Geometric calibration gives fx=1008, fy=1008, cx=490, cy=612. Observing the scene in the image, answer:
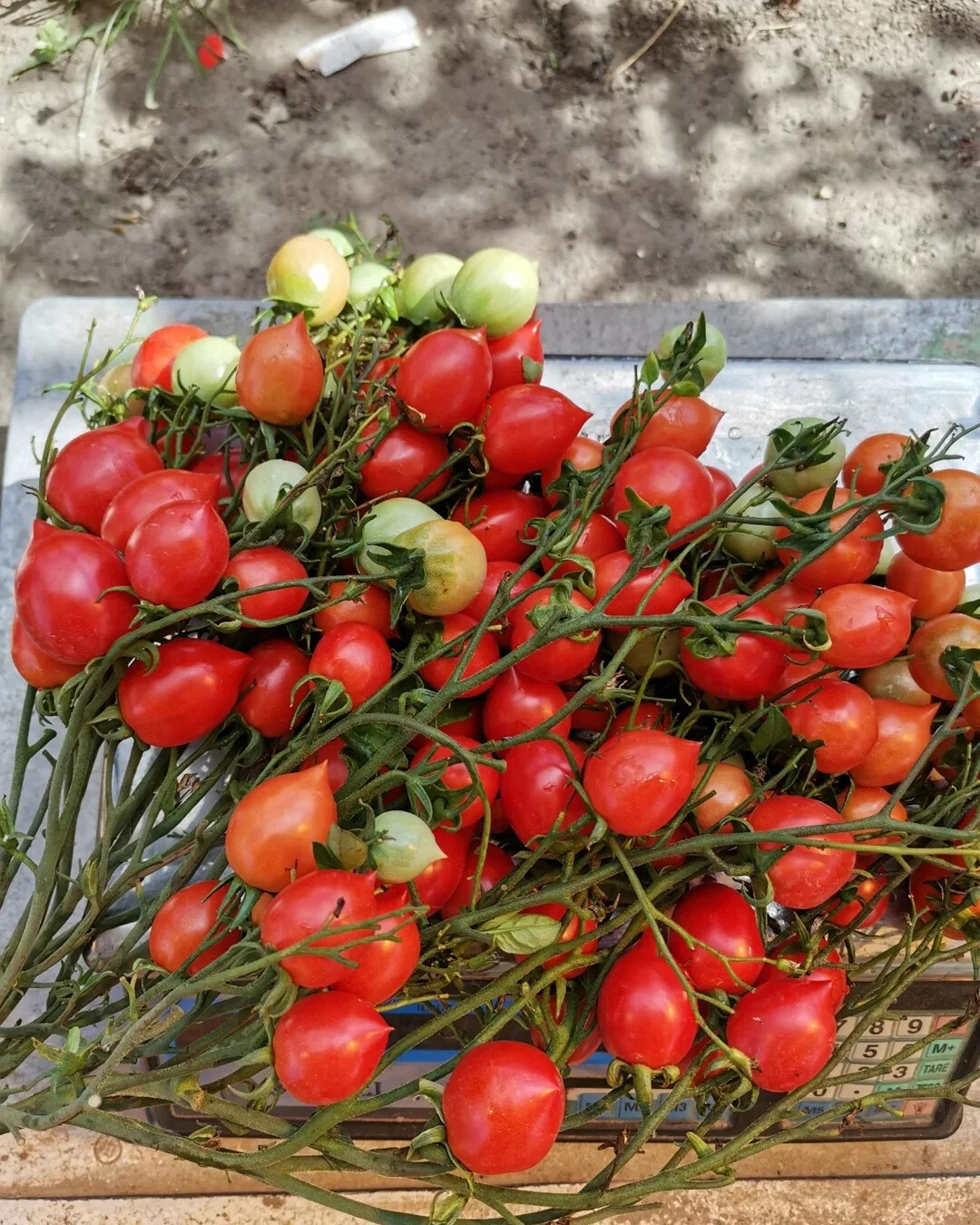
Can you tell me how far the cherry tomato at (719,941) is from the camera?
0.78 metres

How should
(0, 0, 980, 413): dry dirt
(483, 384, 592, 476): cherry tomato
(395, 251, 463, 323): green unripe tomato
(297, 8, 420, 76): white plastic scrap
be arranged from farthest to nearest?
1. (297, 8, 420, 76): white plastic scrap
2. (0, 0, 980, 413): dry dirt
3. (395, 251, 463, 323): green unripe tomato
4. (483, 384, 592, 476): cherry tomato

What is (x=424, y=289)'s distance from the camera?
982 millimetres

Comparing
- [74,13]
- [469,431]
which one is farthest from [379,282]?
[74,13]

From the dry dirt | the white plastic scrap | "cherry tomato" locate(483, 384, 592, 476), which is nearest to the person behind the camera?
"cherry tomato" locate(483, 384, 592, 476)

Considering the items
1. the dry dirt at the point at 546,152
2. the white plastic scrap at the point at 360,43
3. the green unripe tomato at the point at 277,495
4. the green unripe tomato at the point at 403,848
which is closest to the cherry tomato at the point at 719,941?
the green unripe tomato at the point at 403,848

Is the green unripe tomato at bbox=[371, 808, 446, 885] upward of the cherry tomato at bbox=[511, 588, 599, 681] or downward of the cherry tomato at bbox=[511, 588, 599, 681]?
downward

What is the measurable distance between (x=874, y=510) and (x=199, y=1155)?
0.69m

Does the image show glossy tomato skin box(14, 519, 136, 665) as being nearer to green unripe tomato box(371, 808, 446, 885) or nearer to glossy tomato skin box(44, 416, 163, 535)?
glossy tomato skin box(44, 416, 163, 535)

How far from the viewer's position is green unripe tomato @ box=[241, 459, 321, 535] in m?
0.83

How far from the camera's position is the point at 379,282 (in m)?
1.01

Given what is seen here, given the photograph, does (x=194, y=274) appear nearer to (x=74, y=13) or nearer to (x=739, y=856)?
(x=74, y=13)

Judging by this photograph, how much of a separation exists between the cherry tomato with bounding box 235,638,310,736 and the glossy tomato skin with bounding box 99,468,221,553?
137 millimetres

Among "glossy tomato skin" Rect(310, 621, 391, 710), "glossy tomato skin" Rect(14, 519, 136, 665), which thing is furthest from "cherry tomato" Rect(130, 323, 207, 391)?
"glossy tomato skin" Rect(310, 621, 391, 710)

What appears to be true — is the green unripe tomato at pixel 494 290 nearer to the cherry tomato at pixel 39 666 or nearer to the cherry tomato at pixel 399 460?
the cherry tomato at pixel 399 460
